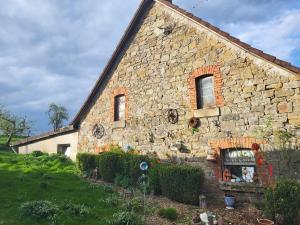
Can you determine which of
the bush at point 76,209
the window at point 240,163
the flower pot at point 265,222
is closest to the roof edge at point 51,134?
the bush at point 76,209

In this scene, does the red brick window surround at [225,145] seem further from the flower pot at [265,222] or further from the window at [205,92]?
the flower pot at [265,222]

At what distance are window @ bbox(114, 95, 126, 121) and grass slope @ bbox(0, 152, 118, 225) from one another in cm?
333

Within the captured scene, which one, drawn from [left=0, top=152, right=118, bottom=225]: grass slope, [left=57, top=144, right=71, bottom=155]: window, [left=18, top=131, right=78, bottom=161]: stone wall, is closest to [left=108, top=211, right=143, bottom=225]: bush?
[left=0, top=152, right=118, bottom=225]: grass slope

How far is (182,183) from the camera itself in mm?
9023

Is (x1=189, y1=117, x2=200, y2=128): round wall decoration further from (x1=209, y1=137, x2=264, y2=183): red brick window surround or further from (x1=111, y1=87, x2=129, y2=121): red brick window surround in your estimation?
(x1=111, y1=87, x2=129, y2=121): red brick window surround

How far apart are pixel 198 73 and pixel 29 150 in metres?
13.3

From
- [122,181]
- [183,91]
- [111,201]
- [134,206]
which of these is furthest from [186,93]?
[111,201]

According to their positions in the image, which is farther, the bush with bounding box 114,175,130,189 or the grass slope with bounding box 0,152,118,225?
the bush with bounding box 114,175,130,189

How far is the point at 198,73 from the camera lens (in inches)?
406

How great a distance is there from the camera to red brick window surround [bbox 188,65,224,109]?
962 cm

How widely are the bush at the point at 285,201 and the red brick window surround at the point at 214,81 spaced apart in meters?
3.47

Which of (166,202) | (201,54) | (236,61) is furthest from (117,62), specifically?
(166,202)

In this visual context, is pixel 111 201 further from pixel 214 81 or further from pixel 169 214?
pixel 214 81

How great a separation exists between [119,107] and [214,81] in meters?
5.42
